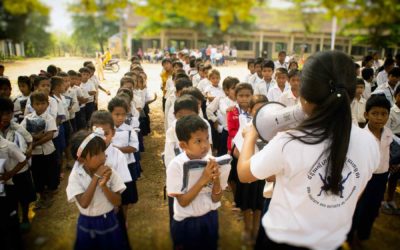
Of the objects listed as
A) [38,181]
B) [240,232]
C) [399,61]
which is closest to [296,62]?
[399,61]

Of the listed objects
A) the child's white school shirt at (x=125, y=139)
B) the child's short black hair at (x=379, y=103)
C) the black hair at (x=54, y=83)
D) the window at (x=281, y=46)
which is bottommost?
the child's white school shirt at (x=125, y=139)

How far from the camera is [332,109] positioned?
118 cm

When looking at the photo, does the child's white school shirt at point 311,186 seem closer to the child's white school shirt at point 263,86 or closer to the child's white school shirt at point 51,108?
the child's white school shirt at point 51,108

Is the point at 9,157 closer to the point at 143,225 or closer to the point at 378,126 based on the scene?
the point at 143,225

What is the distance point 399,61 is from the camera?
22.0 ft

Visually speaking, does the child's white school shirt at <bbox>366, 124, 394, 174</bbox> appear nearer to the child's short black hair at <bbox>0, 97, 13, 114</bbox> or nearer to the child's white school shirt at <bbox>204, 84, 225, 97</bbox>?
the child's white school shirt at <bbox>204, 84, 225, 97</bbox>

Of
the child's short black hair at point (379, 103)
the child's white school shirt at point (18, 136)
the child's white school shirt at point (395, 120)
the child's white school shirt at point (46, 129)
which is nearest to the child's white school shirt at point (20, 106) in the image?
the child's white school shirt at point (46, 129)

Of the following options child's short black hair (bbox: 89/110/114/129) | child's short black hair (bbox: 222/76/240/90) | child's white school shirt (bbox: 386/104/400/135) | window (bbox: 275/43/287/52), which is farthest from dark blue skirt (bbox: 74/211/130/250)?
window (bbox: 275/43/287/52)

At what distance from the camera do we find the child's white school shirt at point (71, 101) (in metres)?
4.76

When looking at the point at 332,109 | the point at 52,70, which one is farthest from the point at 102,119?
the point at 52,70

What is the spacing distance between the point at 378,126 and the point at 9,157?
3365mm

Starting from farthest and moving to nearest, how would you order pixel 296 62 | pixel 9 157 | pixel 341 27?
1. pixel 296 62
2. pixel 341 27
3. pixel 9 157

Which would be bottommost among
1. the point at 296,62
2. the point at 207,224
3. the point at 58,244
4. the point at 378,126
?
the point at 58,244

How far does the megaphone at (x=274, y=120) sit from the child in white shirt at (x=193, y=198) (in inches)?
21.0
